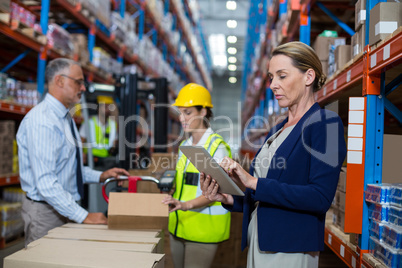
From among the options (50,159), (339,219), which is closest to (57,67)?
(50,159)

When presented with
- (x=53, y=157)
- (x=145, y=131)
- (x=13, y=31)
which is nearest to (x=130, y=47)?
(x=145, y=131)

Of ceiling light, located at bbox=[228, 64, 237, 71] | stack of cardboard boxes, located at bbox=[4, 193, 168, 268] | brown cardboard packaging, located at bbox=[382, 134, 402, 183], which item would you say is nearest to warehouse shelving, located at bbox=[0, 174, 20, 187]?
stack of cardboard boxes, located at bbox=[4, 193, 168, 268]

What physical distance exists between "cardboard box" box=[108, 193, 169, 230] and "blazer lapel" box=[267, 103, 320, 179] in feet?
2.60

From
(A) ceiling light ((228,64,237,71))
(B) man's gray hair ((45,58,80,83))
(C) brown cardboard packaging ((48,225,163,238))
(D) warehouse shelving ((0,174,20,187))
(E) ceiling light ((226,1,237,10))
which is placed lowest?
(D) warehouse shelving ((0,174,20,187))

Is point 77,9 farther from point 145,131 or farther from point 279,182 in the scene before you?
Result: point 279,182

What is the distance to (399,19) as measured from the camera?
1.85m

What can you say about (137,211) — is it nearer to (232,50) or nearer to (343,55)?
(343,55)

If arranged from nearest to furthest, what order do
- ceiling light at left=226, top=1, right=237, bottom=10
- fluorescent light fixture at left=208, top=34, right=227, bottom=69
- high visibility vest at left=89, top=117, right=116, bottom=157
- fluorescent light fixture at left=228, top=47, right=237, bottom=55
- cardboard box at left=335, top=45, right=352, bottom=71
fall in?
cardboard box at left=335, top=45, right=352, bottom=71
high visibility vest at left=89, top=117, right=116, bottom=157
ceiling light at left=226, top=1, right=237, bottom=10
fluorescent light fixture at left=208, top=34, right=227, bottom=69
fluorescent light fixture at left=228, top=47, right=237, bottom=55

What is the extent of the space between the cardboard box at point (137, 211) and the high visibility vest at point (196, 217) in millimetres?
298

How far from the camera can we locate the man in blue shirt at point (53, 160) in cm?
231

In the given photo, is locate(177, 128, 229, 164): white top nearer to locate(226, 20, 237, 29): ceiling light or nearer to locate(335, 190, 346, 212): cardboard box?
locate(335, 190, 346, 212): cardboard box

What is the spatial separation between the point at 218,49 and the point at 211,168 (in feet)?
93.0

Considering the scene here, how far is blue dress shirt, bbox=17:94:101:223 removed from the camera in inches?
90.7

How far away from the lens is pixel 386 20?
1.84 meters
